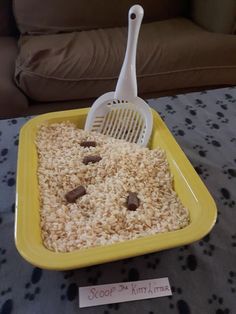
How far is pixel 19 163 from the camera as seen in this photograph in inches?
25.6

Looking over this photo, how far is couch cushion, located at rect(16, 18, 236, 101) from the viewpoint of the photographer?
1.33 metres

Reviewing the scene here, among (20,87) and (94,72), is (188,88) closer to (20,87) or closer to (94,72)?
(94,72)

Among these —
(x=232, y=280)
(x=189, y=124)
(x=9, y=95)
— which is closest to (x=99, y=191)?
(x=232, y=280)

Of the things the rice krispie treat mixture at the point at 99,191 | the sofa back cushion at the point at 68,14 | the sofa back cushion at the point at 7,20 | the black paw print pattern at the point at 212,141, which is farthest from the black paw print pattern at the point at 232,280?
the sofa back cushion at the point at 7,20

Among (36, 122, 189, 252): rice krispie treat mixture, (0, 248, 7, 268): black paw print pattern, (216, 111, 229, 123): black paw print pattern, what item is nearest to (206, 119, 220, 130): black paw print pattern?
(216, 111, 229, 123): black paw print pattern

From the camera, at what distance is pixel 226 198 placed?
2.18ft

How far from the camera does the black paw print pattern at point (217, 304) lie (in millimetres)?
492

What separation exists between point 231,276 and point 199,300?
0.07 metres

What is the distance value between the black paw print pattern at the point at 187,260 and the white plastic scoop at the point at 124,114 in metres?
0.26

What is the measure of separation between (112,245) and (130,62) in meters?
0.39

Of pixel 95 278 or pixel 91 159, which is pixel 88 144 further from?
pixel 95 278

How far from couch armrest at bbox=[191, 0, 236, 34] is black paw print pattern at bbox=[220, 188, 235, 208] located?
3.39 feet

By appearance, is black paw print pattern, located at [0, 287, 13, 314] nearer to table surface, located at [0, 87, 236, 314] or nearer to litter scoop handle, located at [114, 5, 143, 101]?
table surface, located at [0, 87, 236, 314]

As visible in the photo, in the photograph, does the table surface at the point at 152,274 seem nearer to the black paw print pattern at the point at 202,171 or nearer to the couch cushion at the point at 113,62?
the black paw print pattern at the point at 202,171
